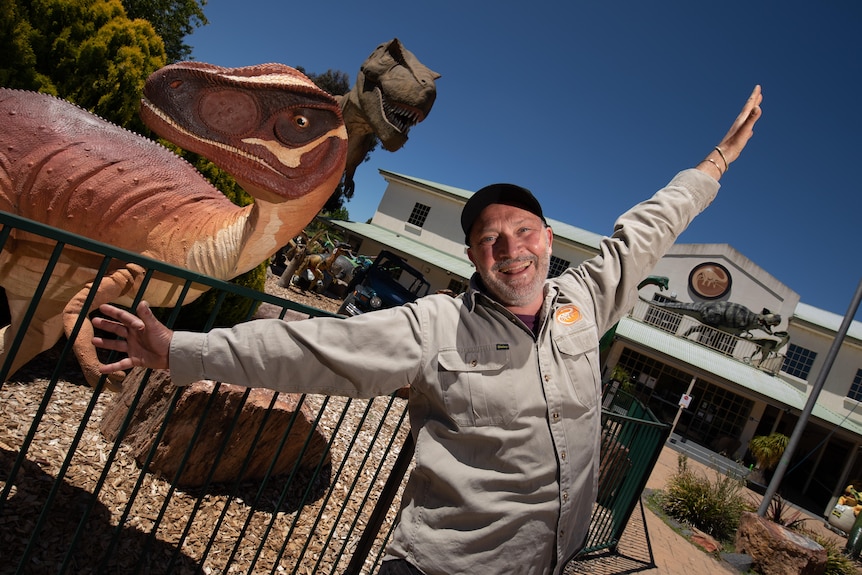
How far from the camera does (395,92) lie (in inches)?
109

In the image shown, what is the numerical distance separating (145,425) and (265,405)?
78 centimetres

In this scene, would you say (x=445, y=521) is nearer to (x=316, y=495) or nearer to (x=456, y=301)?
(x=456, y=301)

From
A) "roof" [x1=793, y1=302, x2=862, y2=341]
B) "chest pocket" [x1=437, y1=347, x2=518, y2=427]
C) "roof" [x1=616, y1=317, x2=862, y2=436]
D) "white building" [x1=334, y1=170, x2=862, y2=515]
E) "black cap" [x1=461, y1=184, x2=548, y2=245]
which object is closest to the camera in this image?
"chest pocket" [x1=437, y1=347, x2=518, y2=427]

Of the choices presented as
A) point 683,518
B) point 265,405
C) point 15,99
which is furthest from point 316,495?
point 683,518

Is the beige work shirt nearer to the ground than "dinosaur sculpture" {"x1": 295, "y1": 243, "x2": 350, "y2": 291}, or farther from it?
farther from it

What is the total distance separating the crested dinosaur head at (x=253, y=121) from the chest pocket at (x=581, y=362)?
1.21 m

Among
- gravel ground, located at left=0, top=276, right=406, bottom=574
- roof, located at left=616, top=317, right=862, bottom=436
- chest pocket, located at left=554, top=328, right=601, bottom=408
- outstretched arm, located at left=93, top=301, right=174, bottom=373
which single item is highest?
roof, located at left=616, top=317, right=862, bottom=436

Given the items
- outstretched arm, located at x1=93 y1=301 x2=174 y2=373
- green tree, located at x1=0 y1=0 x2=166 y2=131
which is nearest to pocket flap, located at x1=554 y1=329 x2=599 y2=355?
outstretched arm, located at x1=93 y1=301 x2=174 y2=373

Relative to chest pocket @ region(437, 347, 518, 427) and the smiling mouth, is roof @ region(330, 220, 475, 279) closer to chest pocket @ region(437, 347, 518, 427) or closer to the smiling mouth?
the smiling mouth

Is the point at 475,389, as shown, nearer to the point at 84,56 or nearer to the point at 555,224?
the point at 84,56

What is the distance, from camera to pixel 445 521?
49.1 inches

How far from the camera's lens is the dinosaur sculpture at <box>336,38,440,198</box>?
2.78 m

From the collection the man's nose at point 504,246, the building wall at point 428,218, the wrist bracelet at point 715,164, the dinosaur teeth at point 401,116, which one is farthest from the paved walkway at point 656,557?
the building wall at point 428,218

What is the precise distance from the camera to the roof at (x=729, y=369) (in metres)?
14.1
